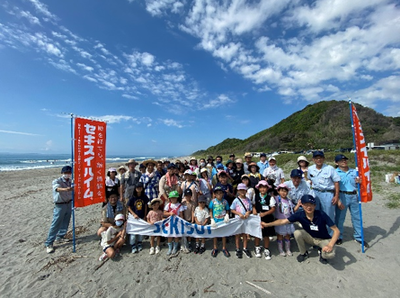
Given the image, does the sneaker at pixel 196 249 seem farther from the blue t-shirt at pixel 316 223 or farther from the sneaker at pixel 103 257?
the blue t-shirt at pixel 316 223

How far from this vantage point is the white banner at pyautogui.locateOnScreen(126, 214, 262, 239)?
4.49m

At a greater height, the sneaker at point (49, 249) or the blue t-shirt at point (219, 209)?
the blue t-shirt at point (219, 209)

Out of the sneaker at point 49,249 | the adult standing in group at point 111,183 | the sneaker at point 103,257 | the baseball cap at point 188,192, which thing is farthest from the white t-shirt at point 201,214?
the sneaker at point 49,249

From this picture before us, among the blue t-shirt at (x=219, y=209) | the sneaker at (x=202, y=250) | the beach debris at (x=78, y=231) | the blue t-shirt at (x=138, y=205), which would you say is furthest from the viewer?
the beach debris at (x=78, y=231)

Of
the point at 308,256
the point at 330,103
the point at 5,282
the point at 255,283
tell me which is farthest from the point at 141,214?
the point at 330,103

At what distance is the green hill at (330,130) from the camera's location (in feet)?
121

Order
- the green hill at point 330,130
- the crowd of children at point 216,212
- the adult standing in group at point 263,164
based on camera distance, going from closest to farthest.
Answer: the crowd of children at point 216,212 → the adult standing in group at point 263,164 → the green hill at point 330,130

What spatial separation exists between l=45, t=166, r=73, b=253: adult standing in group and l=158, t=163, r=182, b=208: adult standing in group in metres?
Answer: 2.29

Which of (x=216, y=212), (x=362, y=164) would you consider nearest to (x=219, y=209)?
(x=216, y=212)

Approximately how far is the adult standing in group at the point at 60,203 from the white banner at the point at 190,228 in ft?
5.93

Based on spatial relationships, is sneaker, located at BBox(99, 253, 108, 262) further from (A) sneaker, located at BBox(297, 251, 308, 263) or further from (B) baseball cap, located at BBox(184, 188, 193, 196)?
(A) sneaker, located at BBox(297, 251, 308, 263)

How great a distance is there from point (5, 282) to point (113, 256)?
1977 mm

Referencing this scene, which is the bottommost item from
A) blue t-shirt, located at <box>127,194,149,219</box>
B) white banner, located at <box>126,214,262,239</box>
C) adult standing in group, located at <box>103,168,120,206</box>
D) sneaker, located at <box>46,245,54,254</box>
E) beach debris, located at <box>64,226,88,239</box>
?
beach debris, located at <box>64,226,88,239</box>

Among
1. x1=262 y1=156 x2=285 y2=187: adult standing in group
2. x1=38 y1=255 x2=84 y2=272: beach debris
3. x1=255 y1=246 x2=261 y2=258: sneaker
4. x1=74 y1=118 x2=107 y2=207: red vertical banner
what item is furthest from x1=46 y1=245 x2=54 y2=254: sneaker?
x1=262 y1=156 x2=285 y2=187: adult standing in group
